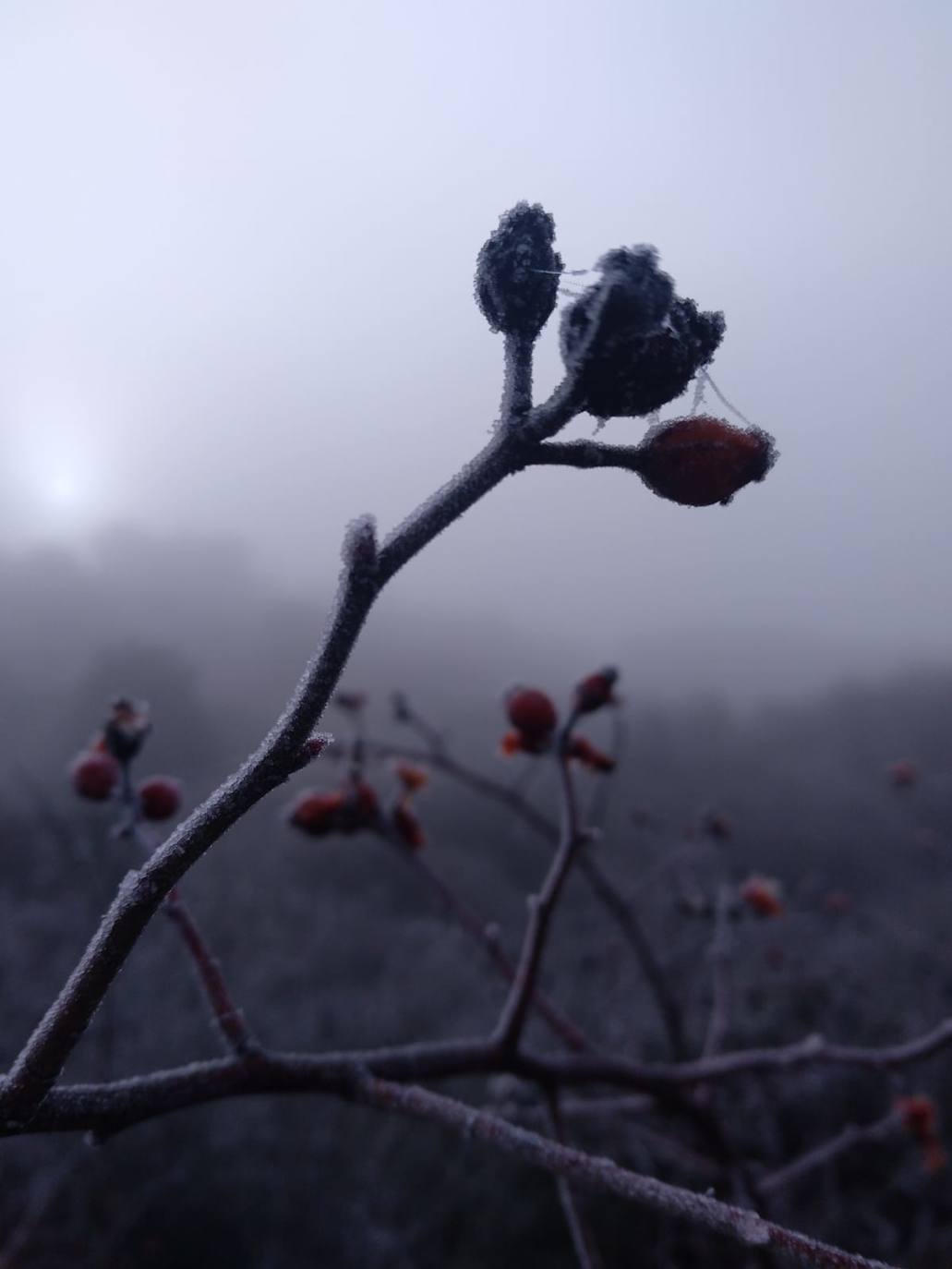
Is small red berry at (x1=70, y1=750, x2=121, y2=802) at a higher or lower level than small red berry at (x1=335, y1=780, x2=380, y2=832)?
higher

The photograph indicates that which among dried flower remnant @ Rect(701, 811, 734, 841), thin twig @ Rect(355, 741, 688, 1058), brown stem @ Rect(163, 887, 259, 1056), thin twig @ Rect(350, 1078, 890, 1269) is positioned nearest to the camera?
thin twig @ Rect(350, 1078, 890, 1269)

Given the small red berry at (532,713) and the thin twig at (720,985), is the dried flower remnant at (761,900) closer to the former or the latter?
the thin twig at (720,985)

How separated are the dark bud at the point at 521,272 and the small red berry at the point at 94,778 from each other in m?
1.32

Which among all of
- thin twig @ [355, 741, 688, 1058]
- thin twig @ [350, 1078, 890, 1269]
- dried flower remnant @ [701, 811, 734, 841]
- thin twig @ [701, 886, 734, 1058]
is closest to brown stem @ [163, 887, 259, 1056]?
thin twig @ [350, 1078, 890, 1269]

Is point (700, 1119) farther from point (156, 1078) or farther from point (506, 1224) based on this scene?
point (506, 1224)

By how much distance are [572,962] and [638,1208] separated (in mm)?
3349

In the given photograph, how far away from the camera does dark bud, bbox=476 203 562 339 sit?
0.75 m

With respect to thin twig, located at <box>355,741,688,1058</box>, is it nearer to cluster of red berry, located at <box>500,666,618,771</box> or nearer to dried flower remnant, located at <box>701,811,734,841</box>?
cluster of red berry, located at <box>500,666,618,771</box>

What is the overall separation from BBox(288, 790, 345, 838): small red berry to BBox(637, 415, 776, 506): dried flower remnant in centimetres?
149

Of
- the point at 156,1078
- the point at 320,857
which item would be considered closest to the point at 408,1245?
the point at 156,1078

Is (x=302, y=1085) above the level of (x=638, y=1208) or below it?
above

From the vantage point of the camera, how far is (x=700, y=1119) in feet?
7.16

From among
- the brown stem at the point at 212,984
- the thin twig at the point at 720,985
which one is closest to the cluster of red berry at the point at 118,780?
the brown stem at the point at 212,984

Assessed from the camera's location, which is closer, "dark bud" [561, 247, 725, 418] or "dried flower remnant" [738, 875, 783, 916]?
"dark bud" [561, 247, 725, 418]
